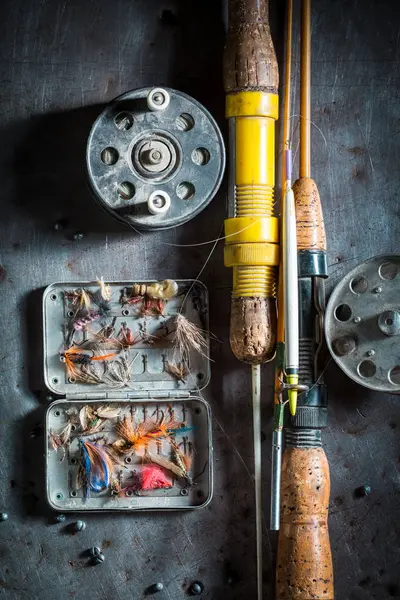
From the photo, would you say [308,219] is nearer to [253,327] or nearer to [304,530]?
[253,327]

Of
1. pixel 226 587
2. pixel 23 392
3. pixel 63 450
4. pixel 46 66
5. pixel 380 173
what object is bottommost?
pixel 226 587

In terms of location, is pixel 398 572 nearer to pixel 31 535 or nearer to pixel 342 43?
pixel 31 535

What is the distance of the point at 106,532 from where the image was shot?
Result: 7.63 feet

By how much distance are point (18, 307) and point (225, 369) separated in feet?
1.95

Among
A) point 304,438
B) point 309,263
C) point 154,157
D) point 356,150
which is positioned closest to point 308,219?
point 309,263

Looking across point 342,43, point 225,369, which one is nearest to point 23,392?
point 225,369

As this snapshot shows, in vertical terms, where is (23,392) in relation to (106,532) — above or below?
above

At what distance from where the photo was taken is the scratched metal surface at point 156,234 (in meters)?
2.32

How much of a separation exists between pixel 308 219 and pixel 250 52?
447mm

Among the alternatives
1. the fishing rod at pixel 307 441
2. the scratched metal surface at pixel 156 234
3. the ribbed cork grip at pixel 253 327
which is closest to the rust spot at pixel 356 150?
the scratched metal surface at pixel 156 234

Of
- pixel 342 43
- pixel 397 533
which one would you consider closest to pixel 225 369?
pixel 397 533

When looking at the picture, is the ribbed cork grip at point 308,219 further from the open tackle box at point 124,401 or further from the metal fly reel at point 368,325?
→ the open tackle box at point 124,401

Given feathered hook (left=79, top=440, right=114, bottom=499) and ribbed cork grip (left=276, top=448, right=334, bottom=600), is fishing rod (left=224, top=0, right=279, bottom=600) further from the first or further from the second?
feathered hook (left=79, top=440, right=114, bottom=499)

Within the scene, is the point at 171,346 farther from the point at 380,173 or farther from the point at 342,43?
the point at 342,43
